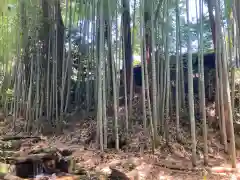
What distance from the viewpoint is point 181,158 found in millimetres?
4398

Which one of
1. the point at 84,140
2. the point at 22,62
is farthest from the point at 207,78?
the point at 22,62

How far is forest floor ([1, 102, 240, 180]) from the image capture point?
3.62 metres

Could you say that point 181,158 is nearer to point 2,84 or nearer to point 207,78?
point 207,78

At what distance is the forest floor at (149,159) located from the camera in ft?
11.9

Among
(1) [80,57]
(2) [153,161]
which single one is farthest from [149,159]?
(1) [80,57]

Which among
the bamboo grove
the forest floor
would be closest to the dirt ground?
the forest floor

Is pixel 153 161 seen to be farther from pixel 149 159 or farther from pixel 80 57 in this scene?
pixel 80 57

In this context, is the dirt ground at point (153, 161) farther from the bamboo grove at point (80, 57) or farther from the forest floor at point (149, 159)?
the bamboo grove at point (80, 57)

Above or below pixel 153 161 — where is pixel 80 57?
above

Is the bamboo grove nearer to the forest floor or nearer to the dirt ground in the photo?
the forest floor

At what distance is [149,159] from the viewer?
14.1 feet

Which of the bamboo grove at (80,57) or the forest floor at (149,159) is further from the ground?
the bamboo grove at (80,57)

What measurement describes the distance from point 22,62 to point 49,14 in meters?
1.67

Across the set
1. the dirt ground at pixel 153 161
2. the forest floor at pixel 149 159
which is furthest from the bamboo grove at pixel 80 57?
the dirt ground at pixel 153 161
